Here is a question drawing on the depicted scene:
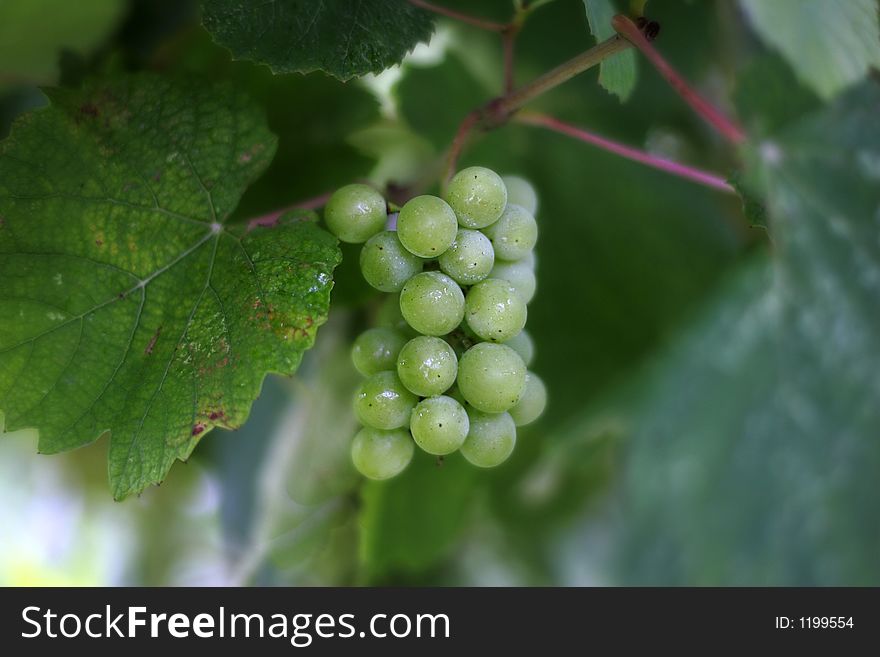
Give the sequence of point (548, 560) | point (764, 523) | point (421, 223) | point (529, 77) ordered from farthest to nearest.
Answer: point (548, 560) → point (764, 523) → point (529, 77) → point (421, 223)

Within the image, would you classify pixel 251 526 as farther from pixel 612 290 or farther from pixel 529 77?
pixel 529 77

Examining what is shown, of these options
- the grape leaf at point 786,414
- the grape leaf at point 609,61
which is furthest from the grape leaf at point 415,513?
the grape leaf at point 609,61

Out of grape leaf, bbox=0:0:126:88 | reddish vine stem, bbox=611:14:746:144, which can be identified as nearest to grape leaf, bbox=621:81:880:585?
reddish vine stem, bbox=611:14:746:144

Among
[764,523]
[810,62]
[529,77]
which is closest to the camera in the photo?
[810,62]

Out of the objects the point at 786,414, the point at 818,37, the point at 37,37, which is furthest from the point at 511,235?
the point at 786,414
